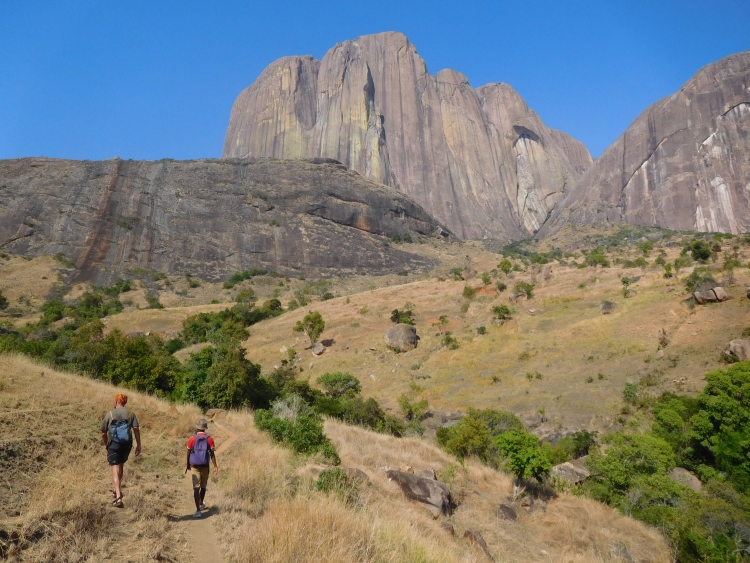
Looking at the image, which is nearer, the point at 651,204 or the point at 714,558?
the point at 714,558

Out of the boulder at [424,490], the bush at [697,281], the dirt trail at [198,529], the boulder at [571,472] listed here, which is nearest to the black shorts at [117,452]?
the dirt trail at [198,529]

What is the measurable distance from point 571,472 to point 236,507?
39.7ft

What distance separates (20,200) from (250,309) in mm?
50458

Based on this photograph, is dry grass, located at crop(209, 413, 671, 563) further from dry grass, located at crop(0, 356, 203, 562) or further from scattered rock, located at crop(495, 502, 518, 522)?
dry grass, located at crop(0, 356, 203, 562)

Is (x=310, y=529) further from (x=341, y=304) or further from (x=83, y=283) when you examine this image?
(x=83, y=283)

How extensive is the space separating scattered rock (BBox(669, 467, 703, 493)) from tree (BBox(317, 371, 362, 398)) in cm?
1515

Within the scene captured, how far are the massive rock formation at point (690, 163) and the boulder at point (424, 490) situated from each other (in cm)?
9327

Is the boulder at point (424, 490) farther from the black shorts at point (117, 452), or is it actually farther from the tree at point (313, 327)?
the tree at point (313, 327)

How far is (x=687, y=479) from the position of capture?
15.0 meters

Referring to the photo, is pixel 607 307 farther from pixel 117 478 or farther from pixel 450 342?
pixel 117 478

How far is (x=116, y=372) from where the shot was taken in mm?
16000

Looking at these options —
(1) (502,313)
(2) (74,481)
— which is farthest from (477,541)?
(1) (502,313)

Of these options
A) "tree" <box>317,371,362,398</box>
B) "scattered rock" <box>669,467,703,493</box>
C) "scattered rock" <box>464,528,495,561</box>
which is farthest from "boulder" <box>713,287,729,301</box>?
"scattered rock" <box>464,528,495,561</box>

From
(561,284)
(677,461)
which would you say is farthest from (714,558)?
(561,284)
